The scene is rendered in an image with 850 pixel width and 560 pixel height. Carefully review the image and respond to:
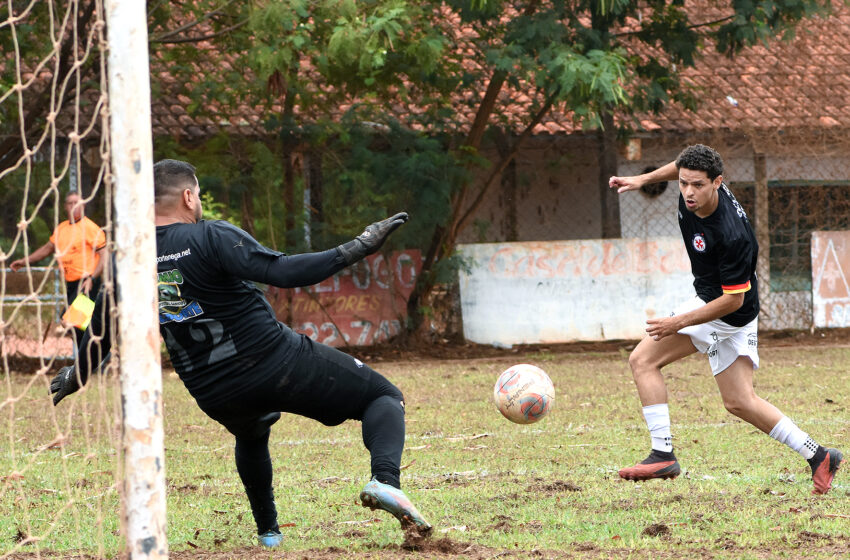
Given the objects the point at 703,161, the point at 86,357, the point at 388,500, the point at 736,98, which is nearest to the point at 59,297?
the point at 86,357

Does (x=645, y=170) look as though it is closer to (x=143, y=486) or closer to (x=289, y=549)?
(x=289, y=549)

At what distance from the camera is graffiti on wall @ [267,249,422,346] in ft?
50.0

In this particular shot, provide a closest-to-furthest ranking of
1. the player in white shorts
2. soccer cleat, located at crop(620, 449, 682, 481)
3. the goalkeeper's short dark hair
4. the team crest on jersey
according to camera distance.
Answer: the goalkeeper's short dark hair
the player in white shorts
the team crest on jersey
soccer cleat, located at crop(620, 449, 682, 481)

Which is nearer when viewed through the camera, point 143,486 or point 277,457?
point 143,486

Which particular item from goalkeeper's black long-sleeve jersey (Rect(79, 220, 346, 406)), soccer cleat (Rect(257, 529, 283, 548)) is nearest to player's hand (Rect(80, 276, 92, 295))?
goalkeeper's black long-sleeve jersey (Rect(79, 220, 346, 406))

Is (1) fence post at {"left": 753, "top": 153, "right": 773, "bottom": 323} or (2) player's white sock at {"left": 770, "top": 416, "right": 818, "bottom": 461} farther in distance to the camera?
(1) fence post at {"left": 753, "top": 153, "right": 773, "bottom": 323}

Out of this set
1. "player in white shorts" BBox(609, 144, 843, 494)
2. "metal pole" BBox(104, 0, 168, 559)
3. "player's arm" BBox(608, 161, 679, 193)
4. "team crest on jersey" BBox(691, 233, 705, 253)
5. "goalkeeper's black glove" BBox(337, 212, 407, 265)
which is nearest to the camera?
"metal pole" BBox(104, 0, 168, 559)

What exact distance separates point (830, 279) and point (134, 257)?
14.4 metres

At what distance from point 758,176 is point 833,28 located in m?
5.74

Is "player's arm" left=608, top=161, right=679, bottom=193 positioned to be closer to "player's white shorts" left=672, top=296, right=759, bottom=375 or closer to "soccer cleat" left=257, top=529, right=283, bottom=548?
"player's white shorts" left=672, top=296, right=759, bottom=375

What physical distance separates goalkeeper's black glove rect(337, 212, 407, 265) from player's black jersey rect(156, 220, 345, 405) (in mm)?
382

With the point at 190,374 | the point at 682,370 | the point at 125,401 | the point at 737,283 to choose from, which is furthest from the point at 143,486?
the point at 682,370

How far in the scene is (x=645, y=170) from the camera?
56.5ft

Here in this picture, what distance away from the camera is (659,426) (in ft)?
20.1
